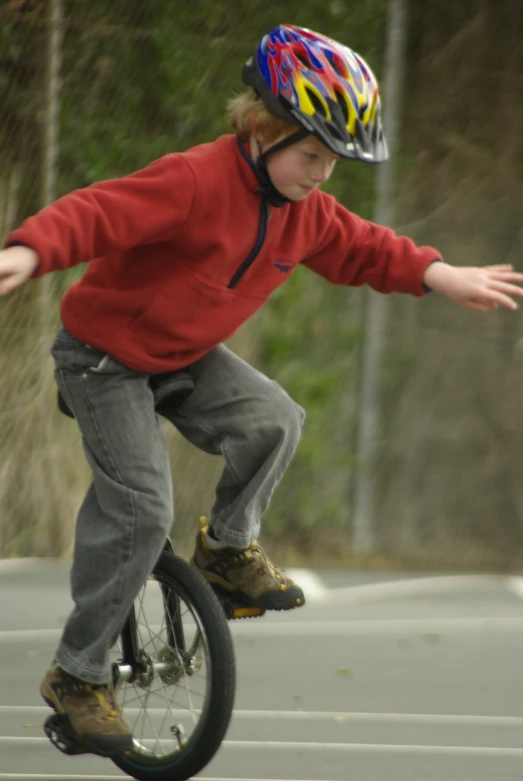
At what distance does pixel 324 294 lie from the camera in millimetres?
7734

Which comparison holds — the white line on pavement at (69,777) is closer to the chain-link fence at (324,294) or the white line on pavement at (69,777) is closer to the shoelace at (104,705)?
the shoelace at (104,705)

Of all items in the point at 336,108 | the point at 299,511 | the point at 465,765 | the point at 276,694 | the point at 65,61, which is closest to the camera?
the point at 336,108

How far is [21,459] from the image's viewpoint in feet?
22.6

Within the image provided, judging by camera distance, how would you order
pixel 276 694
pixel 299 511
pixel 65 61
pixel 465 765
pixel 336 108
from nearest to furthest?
pixel 336 108 < pixel 465 765 < pixel 276 694 < pixel 65 61 < pixel 299 511

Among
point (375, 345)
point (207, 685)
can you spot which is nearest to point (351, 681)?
point (207, 685)

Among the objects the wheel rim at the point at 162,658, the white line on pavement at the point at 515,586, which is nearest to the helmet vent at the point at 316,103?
the wheel rim at the point at 162,658

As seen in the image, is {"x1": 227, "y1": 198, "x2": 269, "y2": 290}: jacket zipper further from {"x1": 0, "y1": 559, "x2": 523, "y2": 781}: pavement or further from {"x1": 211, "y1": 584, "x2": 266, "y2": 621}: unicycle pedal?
{"x1": 0, "y1": 559, "x2": 523, "y2": 781}: pavement

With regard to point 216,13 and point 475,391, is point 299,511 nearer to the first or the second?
point 475,391

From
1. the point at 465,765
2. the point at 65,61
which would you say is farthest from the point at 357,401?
the point at 465,765

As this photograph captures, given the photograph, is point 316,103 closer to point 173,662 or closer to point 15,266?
point 15,266

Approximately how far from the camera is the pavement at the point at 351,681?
3.93 meters

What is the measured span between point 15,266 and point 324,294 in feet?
16.6

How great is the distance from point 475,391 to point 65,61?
3308 mm

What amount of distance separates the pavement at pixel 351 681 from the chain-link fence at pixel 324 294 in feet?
2.39
